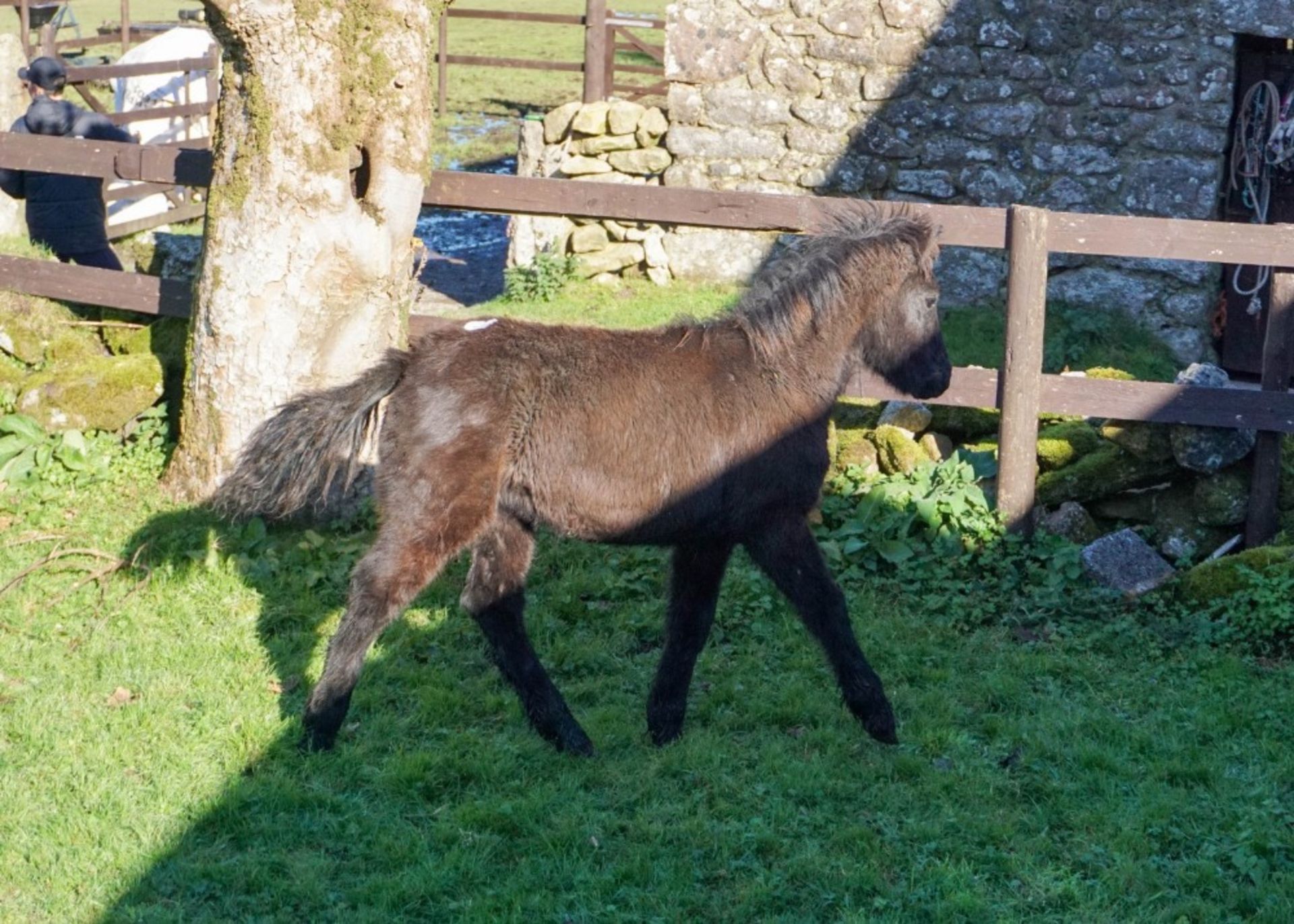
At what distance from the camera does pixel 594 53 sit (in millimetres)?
13141

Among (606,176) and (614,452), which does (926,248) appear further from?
(606,176)

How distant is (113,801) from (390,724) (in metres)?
1.08

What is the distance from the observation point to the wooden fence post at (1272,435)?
6598mm

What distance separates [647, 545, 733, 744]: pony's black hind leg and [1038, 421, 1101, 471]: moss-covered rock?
8.82 ft

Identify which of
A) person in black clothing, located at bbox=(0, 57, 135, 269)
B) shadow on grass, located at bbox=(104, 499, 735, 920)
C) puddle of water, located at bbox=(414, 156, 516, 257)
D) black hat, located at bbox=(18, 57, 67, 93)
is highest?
black hat, located at bbox=(18, 57, 67, 93)

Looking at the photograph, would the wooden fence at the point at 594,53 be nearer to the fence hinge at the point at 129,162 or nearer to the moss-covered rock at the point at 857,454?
the fence hinge at the point at 129,162

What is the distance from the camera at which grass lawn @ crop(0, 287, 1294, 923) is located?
14.2ft

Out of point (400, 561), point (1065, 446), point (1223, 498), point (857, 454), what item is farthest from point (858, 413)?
point (400, 561)

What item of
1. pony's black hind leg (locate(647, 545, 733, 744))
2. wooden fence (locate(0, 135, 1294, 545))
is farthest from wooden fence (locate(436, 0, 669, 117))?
pony's black hind leg (locate(647, 545, 733, 744))

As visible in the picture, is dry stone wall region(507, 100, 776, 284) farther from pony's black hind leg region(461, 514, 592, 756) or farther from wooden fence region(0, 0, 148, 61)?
wooden fence region(0, 0, 148, 61)

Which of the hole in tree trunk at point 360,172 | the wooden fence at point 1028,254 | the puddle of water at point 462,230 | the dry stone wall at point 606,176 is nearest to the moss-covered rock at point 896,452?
the wooden fence at point 1028,254

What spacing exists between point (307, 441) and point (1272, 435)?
15.3ft

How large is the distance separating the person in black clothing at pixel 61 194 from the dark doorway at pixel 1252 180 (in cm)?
880

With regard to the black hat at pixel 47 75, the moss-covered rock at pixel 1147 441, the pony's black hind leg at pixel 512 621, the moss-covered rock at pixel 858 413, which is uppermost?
the black hat at pixel 47 75
